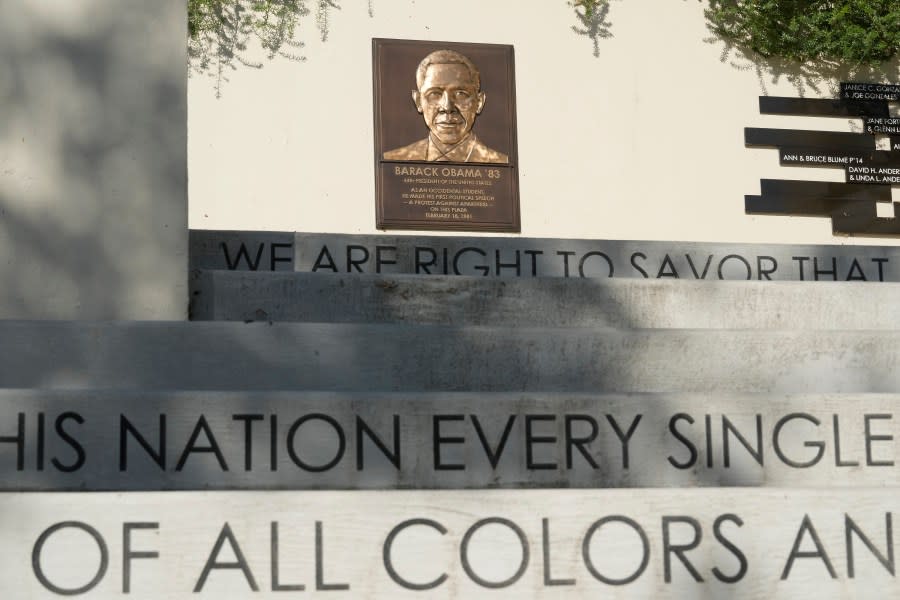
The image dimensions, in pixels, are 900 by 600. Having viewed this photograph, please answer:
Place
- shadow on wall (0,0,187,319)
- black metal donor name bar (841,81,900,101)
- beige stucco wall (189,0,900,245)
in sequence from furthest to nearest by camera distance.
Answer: black metal donor name bar (841,81,900,101)
beige stucco wall (189,0,900,245)
shadow on wall (0,0,187,319)

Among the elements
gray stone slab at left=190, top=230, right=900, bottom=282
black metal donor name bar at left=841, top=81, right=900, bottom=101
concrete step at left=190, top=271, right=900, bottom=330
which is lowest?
concrete step at left=190, top=271, right=900, bottom=330

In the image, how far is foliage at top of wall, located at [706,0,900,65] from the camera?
1041 cm

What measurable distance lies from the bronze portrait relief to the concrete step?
15.9 ft

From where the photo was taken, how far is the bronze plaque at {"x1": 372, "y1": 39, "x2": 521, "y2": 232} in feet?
32.2

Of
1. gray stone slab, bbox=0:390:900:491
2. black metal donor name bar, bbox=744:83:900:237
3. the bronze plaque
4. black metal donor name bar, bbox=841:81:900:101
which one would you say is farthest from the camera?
black metal donor name bar, bbox=841:81:900:101

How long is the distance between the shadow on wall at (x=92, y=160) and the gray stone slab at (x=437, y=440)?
83cm

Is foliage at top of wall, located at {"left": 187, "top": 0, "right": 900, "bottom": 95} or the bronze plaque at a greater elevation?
foliage at top of wall, located at {"left": 187, "top": 0, "right": 900, "bottom": 95}

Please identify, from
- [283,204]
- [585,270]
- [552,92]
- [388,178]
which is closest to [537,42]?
[552,92]

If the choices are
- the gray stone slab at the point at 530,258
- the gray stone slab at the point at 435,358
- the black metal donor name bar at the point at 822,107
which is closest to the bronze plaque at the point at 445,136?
the black metal donor name bar at the point at 822,107

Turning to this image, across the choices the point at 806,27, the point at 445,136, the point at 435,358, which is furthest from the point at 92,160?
the point at 806,27

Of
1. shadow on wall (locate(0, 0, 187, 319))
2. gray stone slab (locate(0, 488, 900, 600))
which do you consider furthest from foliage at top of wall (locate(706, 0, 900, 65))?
gray stone slab (locate(0, 488, 900, 600))

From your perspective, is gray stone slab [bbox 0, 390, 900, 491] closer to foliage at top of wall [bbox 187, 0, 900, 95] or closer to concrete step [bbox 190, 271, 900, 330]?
concrete step [bbox 190, 271, 900, 330]

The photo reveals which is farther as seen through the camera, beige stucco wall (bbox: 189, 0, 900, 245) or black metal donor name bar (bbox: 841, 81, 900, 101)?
black metal donor name bar (bbox: 841, 81, 900, 101)

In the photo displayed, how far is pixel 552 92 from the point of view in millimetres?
10125
